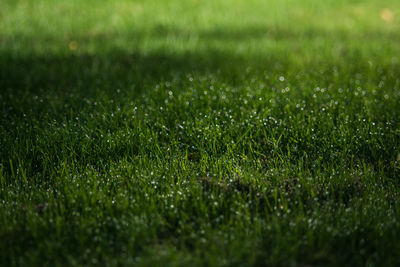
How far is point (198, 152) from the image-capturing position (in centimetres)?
313

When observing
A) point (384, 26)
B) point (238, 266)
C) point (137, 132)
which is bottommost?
point (238, 266)

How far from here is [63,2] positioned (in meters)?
7.88

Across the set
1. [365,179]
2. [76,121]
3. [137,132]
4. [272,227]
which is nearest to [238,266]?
[272,227]

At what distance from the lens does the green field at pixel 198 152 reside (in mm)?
2125

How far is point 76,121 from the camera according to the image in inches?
141

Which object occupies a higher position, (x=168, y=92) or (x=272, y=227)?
(x=168, y=92)

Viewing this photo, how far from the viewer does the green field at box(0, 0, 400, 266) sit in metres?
2.12

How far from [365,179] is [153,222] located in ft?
4.58

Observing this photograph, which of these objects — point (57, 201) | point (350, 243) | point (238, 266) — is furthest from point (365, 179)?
point (57, 201)

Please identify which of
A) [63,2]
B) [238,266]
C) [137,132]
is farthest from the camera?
[63,2]

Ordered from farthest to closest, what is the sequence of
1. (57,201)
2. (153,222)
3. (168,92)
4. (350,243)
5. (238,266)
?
(168,92) < (57,201) < (153,222) < (350,243) < (238,266)

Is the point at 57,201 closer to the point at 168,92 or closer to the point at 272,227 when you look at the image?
the point at 272,227

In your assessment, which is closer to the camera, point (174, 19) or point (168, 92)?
point (168, 92)

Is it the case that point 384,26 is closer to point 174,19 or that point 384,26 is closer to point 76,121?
point 174,19
